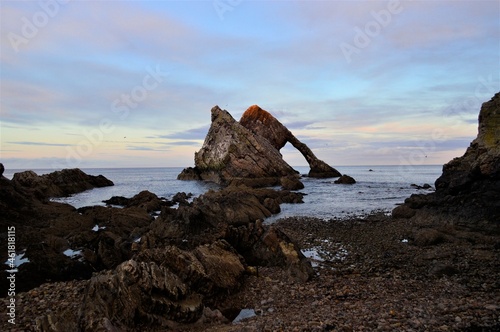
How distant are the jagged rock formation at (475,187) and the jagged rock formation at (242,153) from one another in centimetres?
3596

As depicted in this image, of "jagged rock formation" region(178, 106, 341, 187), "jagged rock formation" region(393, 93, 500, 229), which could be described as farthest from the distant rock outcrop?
"jagged rock formation" region(393, 93, 500, 229)

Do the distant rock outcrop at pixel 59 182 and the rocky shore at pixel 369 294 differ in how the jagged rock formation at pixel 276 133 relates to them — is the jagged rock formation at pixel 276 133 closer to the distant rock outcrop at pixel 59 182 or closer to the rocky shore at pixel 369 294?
the distant rock outcrop at pixel 59 182

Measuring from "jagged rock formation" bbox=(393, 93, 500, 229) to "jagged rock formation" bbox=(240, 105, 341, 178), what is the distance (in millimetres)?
55196

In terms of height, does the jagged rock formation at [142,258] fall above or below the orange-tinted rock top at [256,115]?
below

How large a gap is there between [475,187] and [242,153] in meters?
48.8

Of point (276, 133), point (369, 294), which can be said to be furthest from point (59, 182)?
point (369, 294)

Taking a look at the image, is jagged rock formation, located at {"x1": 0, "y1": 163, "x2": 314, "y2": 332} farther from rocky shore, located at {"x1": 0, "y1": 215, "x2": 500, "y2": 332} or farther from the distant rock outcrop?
the distant rock outcrop

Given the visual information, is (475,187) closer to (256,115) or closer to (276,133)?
(276,133)

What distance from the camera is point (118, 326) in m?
6.98

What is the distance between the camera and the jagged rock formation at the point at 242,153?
6644cm

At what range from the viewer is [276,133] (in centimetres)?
8169

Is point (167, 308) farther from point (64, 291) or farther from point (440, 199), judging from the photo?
point (440, 199)

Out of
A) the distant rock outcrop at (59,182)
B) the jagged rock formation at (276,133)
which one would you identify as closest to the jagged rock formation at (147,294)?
the distant rock outcrop at (59,182)

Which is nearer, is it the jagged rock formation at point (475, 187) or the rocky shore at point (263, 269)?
the rocky shore at point (263, 269)
